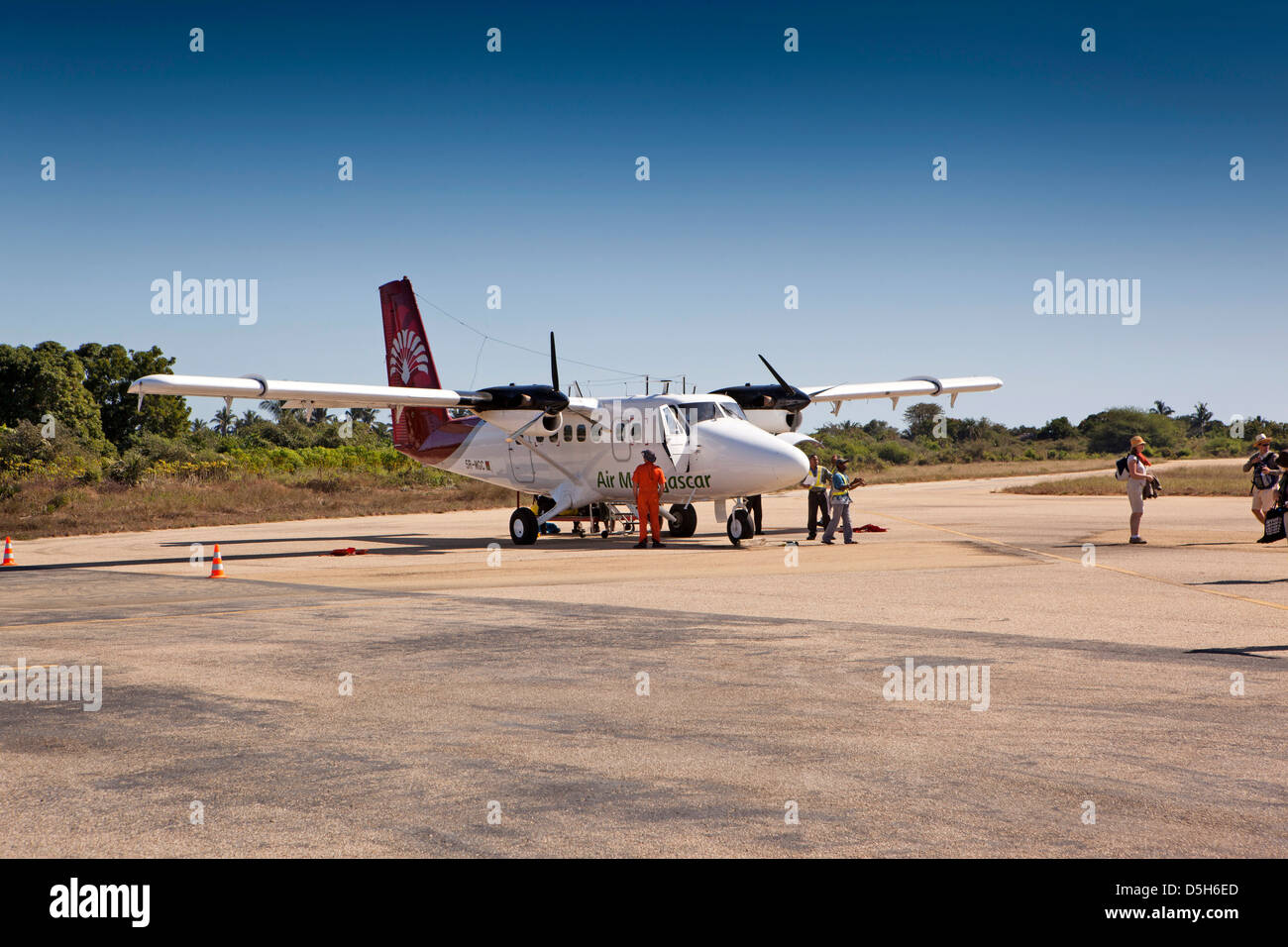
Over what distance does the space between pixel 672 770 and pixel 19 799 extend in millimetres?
3331

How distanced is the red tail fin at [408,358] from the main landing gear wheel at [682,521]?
23.7 feet

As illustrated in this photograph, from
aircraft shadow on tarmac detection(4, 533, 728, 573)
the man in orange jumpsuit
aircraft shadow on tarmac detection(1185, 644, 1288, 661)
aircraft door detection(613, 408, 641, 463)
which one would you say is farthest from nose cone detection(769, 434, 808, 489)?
aircraft shadow on tarmac detection(1185, 644, 1288, 661)

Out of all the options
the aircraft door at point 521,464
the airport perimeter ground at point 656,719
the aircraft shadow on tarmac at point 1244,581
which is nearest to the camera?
the airport perimeter ground at point 656,719

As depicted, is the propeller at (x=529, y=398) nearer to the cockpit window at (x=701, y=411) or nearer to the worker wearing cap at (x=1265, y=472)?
the cockpit window at (x=701, y=411)

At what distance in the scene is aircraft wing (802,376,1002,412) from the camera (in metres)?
28.7

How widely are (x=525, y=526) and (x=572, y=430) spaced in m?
2.57

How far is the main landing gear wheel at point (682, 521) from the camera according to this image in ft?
80.1

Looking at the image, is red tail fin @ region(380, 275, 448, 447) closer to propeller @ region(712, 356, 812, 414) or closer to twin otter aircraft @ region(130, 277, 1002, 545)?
twin otter aircraft @ region(130, 277, 1002, 545)

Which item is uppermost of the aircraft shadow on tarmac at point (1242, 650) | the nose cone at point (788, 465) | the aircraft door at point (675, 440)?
the aircraft door at point (675, 440)

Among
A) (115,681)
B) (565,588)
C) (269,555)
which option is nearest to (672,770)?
(115,681)

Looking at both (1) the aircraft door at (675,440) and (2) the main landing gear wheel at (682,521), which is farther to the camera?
(2) the main landing gear wheel at (682,521)

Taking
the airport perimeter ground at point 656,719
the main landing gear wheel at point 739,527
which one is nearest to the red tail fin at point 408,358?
the main landing gear wheel at point 739,527

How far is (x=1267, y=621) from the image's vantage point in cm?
1133
